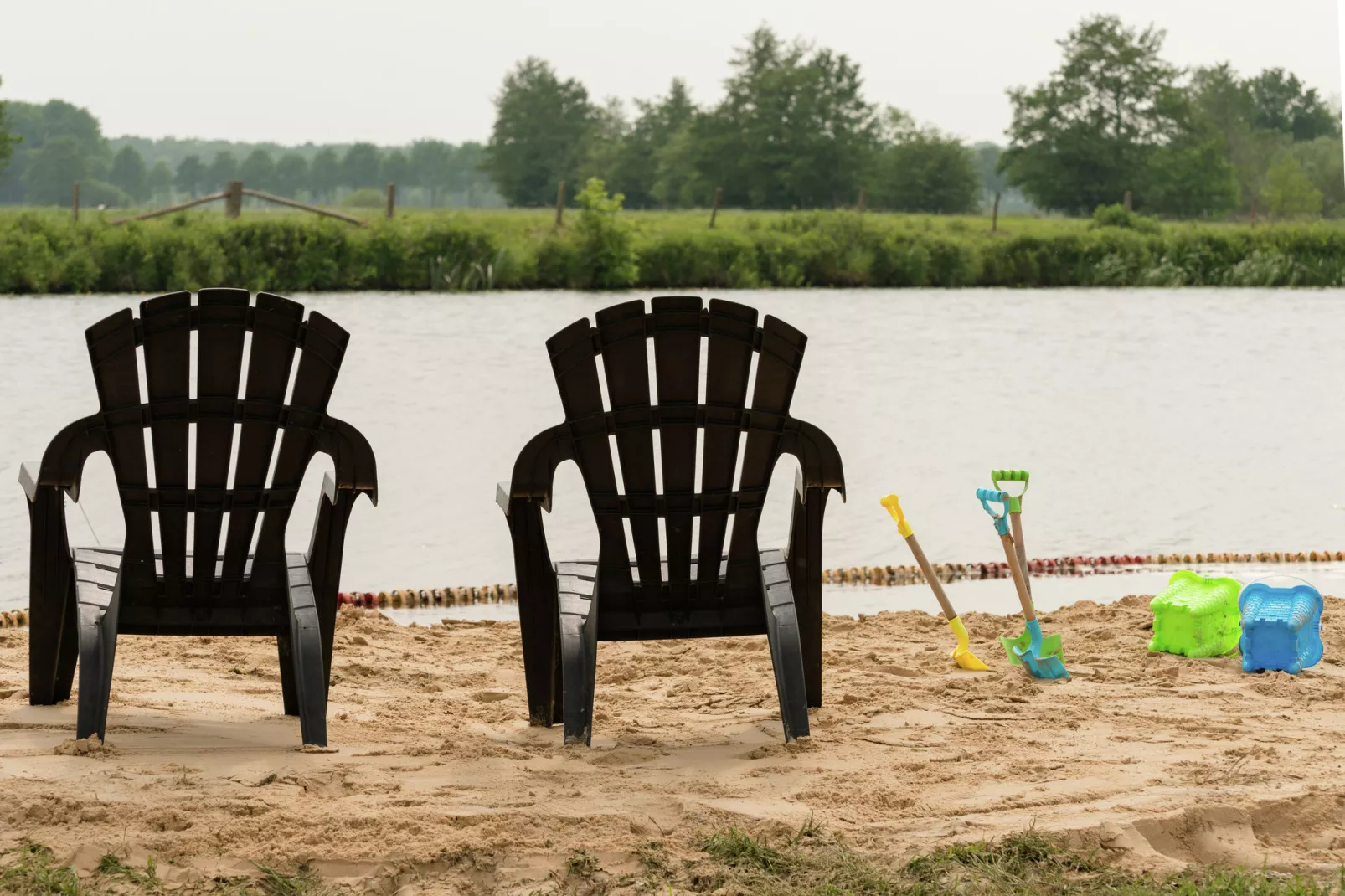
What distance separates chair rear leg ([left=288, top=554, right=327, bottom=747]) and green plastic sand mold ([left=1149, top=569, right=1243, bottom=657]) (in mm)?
2546

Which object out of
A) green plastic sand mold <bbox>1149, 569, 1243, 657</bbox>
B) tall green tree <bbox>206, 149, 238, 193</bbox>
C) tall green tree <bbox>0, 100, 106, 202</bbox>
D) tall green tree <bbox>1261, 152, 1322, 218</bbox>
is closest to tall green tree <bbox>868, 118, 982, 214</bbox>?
tall green tree <bbox>1261, 152, 1322, 218</bbox>

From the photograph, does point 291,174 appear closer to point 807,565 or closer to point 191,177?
point 191,177

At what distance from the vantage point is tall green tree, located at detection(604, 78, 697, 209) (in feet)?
198

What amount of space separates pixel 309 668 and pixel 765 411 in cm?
124

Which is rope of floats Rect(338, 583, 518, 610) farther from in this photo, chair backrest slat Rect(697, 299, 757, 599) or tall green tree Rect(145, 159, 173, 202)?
tall green tree Rect(145, 159, 173, 202)

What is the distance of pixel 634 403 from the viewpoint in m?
3.53

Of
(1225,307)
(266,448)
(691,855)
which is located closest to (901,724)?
(691,855)

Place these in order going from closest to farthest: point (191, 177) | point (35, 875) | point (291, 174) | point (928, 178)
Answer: point (35, 875)
point (928, 178)
point (191, 177)
point (291, 174)

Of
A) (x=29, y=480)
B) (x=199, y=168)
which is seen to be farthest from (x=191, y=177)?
(x=29, y=480)

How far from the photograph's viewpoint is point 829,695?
396cm

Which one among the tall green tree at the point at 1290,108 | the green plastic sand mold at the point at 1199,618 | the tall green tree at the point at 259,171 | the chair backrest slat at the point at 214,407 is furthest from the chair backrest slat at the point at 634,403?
the tall green tree at the point at 1290,108

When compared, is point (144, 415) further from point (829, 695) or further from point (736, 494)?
point (829, 695)

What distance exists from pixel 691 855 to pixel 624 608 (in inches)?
37.9

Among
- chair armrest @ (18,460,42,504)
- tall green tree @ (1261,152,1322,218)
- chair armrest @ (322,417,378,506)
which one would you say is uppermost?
tall green tree @ (1261,152,1322,218)
